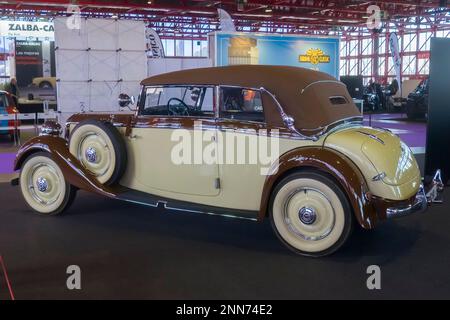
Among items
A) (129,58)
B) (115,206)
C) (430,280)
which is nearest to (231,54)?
(129,58)

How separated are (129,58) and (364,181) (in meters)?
7.95

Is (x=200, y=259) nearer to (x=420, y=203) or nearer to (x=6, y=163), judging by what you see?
(x=420, y=203)

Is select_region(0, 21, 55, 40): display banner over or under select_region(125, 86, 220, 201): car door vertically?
over

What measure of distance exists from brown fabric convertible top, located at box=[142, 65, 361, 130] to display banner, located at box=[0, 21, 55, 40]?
1593 cm

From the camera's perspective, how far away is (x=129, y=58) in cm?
1076

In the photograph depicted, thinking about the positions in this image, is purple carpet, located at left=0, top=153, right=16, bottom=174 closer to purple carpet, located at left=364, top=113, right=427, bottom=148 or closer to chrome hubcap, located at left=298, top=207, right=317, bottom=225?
chrome hubcap, located at left=298, top=207, right=317, bottom=225

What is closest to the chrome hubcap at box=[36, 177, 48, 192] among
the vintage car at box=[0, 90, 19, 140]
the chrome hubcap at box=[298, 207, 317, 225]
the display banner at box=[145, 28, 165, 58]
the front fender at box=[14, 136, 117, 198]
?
the front fender at box=[14, 136, 117, 198]

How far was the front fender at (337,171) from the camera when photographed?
380 cm

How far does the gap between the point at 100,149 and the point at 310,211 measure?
2278 mm

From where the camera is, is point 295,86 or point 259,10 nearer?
point 295,86

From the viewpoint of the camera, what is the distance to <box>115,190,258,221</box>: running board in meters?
4.34

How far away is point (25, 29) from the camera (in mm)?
18703

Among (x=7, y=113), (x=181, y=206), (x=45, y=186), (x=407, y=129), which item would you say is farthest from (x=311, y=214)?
(x=407, y=129)

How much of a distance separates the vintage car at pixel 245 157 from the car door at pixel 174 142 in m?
0.01
